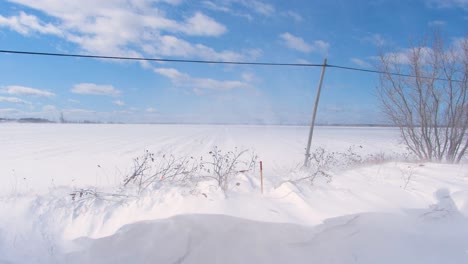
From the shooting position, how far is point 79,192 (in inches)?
177

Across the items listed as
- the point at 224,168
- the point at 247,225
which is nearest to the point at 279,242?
the point at 247,225

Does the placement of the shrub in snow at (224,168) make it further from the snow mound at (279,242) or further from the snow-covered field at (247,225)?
the snow mound at (279,242)

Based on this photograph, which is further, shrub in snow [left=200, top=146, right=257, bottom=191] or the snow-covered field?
shrub in snow [left=200, top=146, right=257, bottom=191]

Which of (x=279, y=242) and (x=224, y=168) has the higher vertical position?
(x=224, y=168)

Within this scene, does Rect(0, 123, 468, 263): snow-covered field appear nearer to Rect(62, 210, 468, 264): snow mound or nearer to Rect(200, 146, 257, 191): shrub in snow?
Rect(62, 210, 468, 264): snow mound

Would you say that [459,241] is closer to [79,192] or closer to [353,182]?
[353,182]

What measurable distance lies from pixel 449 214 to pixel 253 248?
3476 mm

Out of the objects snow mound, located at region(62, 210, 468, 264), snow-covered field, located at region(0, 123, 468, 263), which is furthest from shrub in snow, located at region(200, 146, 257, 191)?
snow mound, located at region(62, 210, 468, 264)

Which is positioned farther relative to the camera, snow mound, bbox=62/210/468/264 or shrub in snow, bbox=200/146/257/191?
shrub in snow, bbox=200/146/257/191

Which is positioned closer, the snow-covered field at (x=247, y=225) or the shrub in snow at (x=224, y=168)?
the snow-covered field at (x=247, y=225)

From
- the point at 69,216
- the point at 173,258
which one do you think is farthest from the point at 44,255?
the point at 173,258

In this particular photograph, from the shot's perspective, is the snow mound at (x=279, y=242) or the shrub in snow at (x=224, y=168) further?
the shrub in snow at (x=224, y=168)

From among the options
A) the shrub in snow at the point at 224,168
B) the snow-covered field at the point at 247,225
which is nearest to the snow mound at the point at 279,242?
the snow-covered field at the point at 247,225

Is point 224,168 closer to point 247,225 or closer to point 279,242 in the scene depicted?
point 247,225
